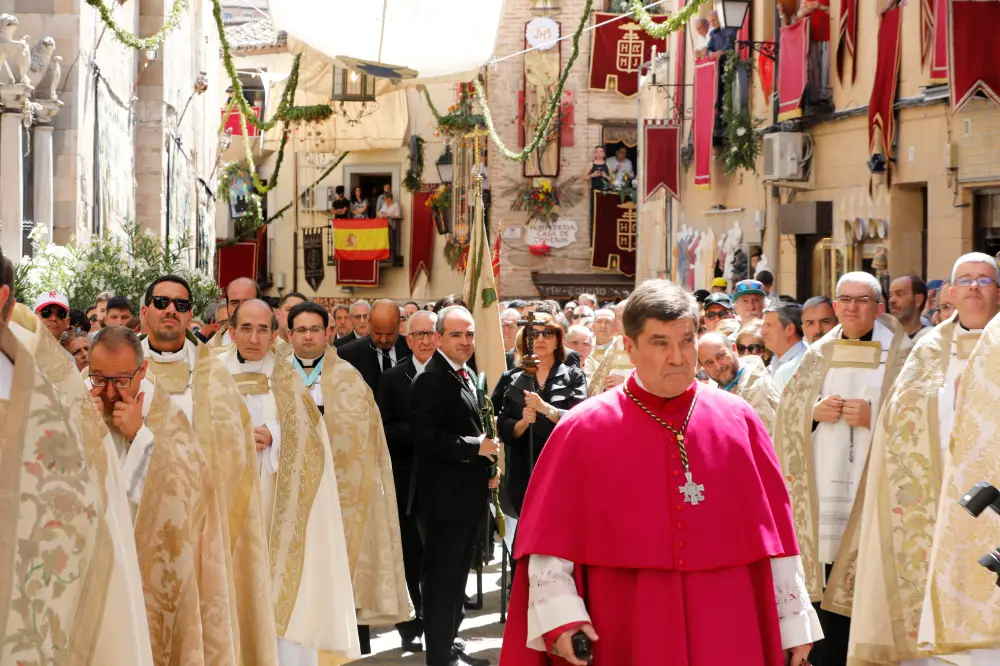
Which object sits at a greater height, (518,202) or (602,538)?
(518,202)

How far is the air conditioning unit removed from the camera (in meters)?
18.9

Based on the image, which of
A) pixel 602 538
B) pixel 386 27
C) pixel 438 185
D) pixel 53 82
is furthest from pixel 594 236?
pixel 602 538

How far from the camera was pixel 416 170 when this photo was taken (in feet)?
118

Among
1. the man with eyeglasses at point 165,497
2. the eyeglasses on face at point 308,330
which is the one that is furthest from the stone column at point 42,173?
the man with eyeglasses at point 165,497

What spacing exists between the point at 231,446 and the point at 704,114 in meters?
18.1

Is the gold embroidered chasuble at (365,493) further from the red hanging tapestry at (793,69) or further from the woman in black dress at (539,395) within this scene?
the red hanging tapestry at (793,69)

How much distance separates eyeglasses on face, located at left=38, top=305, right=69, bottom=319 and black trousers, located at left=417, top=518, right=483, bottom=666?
2.54 meters

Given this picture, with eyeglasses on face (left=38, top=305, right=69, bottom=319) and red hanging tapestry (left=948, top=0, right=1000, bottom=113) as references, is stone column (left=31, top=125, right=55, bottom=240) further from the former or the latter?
red hanging tapestry (left=948, top=0, right=1000, bottom=113)

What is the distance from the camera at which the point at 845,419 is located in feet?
24.8

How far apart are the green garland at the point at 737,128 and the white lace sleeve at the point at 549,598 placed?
17668mm

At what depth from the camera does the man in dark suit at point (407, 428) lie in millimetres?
9281

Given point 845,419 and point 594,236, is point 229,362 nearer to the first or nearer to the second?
point 845,419

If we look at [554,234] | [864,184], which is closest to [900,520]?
[864,184]

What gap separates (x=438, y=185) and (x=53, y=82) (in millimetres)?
21054
